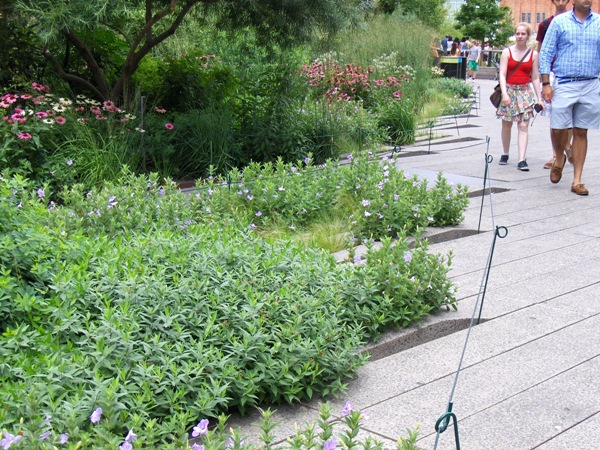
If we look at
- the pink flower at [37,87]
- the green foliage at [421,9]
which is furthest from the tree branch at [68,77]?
the green foliage at [421,9]

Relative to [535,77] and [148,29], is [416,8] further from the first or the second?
[148,29]

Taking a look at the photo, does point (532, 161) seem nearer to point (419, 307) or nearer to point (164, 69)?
point (164, 69)

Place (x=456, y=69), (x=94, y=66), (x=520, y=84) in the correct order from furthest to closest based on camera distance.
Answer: (x=456, y=69), (x=94, y=66), (x=520, y=84)

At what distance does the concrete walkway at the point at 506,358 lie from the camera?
322cm

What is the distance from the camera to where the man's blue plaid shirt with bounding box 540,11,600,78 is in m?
8.12

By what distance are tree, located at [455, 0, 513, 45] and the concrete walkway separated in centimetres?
6284

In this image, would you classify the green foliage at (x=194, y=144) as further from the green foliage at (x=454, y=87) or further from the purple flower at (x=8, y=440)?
the green foliage at (x=454, y=87)

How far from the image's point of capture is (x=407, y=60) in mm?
17609

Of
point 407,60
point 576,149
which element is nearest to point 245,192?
point 576,149

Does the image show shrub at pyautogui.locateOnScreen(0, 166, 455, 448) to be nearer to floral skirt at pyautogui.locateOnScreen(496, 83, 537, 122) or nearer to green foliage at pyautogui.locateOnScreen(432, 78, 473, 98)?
floral skirt at pyautogui.locateOnScreen(496, 83, 537, 122)

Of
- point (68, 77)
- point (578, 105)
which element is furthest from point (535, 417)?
point (68, 77)

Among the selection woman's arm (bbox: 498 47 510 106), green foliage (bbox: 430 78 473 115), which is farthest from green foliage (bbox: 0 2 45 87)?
green foliage (bbox: 430 78 473 115)

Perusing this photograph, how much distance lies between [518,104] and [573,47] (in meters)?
1.59

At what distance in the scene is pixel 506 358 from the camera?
12.9 feet
